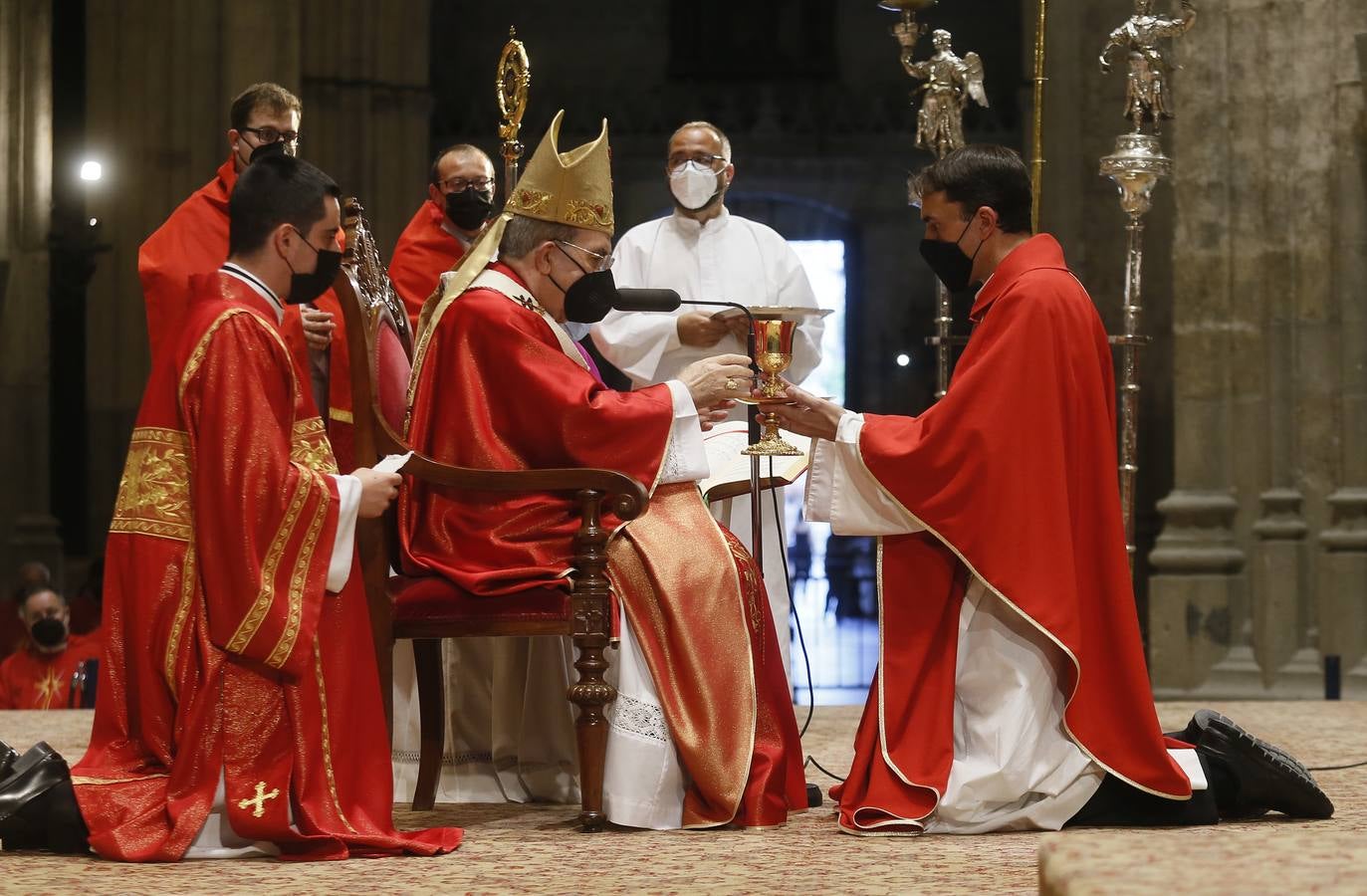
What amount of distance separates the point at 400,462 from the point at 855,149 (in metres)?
14.0

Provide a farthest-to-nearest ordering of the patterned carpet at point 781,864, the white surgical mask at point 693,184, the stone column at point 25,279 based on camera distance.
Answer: the stone column at point 25,279 < the white surgical mask at point 693,184 < the patterned carpet at point 781,864

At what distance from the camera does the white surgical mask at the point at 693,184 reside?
5.50 meters

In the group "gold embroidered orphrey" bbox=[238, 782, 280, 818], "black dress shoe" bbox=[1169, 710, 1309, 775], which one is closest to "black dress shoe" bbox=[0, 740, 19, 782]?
"gold embroidered orphrey" bbox=[238, 782, 280, 818]

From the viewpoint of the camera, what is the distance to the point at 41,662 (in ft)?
24.2

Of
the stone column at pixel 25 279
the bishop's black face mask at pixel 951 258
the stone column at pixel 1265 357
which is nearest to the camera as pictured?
the bishop's black face mask at pixel 951 258

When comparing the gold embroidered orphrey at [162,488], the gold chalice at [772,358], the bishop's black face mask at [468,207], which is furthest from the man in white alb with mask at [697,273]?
the gold embroidered orphrey at [162,488]

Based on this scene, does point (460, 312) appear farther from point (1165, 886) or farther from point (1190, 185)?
point (1190, 185)

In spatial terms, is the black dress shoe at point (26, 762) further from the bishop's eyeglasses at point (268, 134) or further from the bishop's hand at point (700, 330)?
the bishop's hand at point (700, 330)

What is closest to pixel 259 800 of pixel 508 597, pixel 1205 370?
pixel 508 597

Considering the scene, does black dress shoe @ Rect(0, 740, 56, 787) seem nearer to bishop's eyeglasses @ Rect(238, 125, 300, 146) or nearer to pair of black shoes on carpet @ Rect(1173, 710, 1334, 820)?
bishop's eyeglasses @ Rect(238, 125, 300, 146)

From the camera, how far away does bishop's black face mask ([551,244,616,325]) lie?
412 cm

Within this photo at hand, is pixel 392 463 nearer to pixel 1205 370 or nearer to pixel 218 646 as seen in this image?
pixel 218 646

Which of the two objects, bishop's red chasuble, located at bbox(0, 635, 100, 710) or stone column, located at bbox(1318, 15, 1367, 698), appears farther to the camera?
stone column, located at bbox(1318, 15, 1367, 698)

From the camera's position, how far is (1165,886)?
7.07 feet
